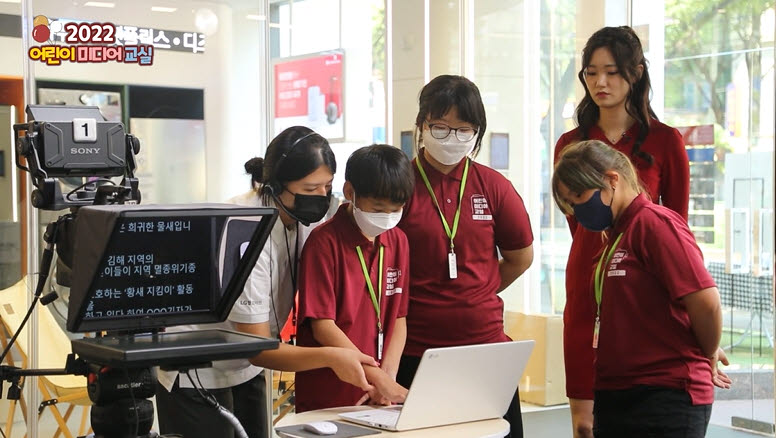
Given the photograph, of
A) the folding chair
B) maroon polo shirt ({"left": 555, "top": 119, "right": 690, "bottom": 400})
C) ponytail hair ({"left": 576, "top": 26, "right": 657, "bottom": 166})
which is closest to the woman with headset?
maroon polo shirt ({"left": 555, "top": 119, "right": 690, "bottom": 400})

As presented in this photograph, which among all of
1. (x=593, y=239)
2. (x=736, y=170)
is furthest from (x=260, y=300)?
(x=736, y=170)

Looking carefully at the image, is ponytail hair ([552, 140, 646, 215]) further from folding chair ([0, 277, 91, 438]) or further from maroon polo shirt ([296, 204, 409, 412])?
folding chair ([0, 277, 91, 438])

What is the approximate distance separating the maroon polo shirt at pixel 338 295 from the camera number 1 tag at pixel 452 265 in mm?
219

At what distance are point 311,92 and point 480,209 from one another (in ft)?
9.89

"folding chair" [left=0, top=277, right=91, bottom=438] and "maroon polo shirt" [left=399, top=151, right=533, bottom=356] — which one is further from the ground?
"maroon polo shirt" [left=399, top=151, right=533, bottom=356]

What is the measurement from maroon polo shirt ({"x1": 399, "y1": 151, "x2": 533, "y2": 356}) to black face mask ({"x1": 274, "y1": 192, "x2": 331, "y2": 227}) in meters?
0.38

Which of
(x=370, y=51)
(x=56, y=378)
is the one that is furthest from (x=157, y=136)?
(x=370, y=51)

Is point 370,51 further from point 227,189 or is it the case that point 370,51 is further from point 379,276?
point 379,276

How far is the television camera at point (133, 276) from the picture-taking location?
5.76 ft

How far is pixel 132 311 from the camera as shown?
1878 millimetres

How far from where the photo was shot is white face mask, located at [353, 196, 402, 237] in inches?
105

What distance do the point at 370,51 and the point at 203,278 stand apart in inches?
167

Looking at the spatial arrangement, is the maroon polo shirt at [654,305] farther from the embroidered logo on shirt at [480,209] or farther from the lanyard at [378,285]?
the lanyard at [378,285]

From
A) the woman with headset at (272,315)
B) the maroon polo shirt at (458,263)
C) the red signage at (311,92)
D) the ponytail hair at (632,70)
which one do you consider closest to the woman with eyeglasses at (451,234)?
the maroon polo shirt at (458,263)
